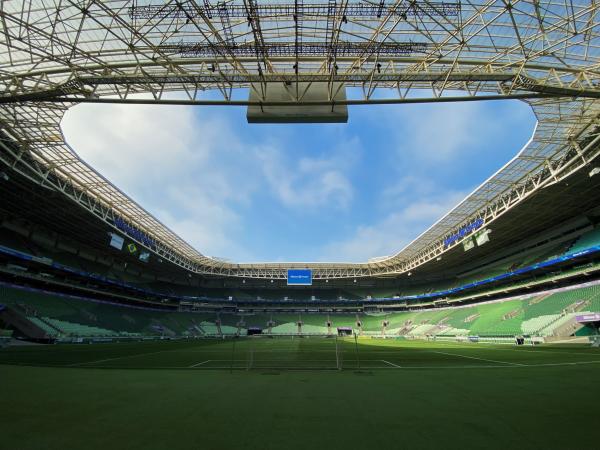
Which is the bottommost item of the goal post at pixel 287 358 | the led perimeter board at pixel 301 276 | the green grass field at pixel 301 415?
the green grass field at pixel 301 415

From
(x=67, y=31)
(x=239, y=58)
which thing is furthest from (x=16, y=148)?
(x=239, y=58)

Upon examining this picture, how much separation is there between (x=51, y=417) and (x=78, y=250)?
54546 millimetres

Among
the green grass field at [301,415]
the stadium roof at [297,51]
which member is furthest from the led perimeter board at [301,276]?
the green grass field at [301,415]

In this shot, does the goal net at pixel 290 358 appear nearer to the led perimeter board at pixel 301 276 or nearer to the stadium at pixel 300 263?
the stadium at pixel 300 263

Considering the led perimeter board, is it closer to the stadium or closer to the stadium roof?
the stadium

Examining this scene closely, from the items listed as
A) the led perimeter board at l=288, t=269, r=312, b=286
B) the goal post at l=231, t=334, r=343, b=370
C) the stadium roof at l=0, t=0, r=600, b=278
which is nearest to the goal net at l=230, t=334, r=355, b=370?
the goal post at l=231, t=334, r=343, b=370

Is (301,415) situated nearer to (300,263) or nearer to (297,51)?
(297,51)

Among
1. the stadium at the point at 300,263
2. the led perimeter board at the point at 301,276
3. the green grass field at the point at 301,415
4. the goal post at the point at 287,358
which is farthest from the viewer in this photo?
the led perimeter board at the point at 301,276

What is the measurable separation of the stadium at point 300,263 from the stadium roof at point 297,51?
15 cm

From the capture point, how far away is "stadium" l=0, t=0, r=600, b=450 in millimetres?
5273

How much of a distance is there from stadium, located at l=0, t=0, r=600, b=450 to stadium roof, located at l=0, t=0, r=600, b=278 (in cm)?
15

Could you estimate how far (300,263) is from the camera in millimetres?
65875

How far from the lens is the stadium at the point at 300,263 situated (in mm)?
5273

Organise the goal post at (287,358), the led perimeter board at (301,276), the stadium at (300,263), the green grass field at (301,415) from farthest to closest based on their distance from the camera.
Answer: the led perimeter board at (301,276)
the goal post at (287,358)
the stadium at (300,263)
the green grass field at (301,415)
